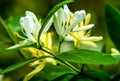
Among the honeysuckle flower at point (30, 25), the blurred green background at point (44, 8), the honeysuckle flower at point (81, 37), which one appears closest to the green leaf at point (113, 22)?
the honeysuckle flower at point (81, 37)

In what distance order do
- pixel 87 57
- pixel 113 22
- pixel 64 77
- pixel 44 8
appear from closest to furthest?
pixel 87 57
pixel 64 77
pixel 113 22
pixel 44 8

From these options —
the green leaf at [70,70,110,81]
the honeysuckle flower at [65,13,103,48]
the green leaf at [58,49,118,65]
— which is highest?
the honeysuckle flower at [65,13,103,48]

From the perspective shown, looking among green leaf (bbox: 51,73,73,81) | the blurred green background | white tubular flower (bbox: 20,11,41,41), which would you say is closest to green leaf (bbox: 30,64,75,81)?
green leaf (bbox: 51,73,73,81)

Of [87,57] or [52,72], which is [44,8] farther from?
[87,57]

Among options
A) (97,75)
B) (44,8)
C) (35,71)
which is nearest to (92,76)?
(97,75)

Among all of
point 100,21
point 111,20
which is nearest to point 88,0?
point 100,21

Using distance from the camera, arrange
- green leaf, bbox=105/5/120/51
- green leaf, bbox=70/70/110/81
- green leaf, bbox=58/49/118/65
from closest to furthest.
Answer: green leaf, bbox=58/49/118/65
green leaf, bbox=70/70/110/81
green leaf, bbox=105/5/120/51

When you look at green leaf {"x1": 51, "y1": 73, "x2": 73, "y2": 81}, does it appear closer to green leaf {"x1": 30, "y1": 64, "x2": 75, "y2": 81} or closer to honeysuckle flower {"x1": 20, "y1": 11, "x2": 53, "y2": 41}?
green leaf {"x1": 30, "y1": 64, "x2": 75, "y2": 81}
